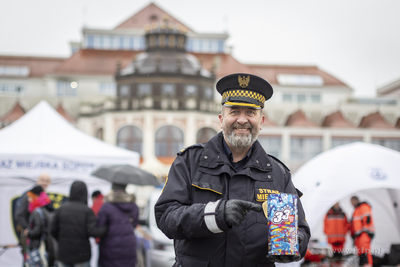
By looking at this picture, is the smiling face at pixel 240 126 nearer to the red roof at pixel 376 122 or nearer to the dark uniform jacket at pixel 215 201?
the dark uniform jacket at pixel 215 201

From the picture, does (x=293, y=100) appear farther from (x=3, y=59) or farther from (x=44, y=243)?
(x=44, y=243)

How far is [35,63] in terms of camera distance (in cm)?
5206

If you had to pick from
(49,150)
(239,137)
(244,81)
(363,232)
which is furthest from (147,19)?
(239,137)

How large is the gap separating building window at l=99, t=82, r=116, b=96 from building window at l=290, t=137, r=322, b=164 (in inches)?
696

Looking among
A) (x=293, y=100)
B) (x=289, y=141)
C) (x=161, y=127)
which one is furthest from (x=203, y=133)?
(x=293, y=100)

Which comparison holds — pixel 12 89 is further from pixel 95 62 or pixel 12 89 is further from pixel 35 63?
pixel 95 62

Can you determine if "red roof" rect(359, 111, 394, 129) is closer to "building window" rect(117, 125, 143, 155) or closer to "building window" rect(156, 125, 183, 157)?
"building window" rect(156, 125, 183, 157)

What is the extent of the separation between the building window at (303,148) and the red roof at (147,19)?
23.1 meters

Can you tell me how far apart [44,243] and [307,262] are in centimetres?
450

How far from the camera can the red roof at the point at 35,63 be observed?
167 ft

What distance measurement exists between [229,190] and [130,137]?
3398cm

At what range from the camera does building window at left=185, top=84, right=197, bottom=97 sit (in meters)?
37.3

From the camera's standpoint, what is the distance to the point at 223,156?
8.79 feet

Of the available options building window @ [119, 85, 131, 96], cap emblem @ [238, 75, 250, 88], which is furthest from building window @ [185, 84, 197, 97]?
cap emblem @ [238, 75, 250, 88]
